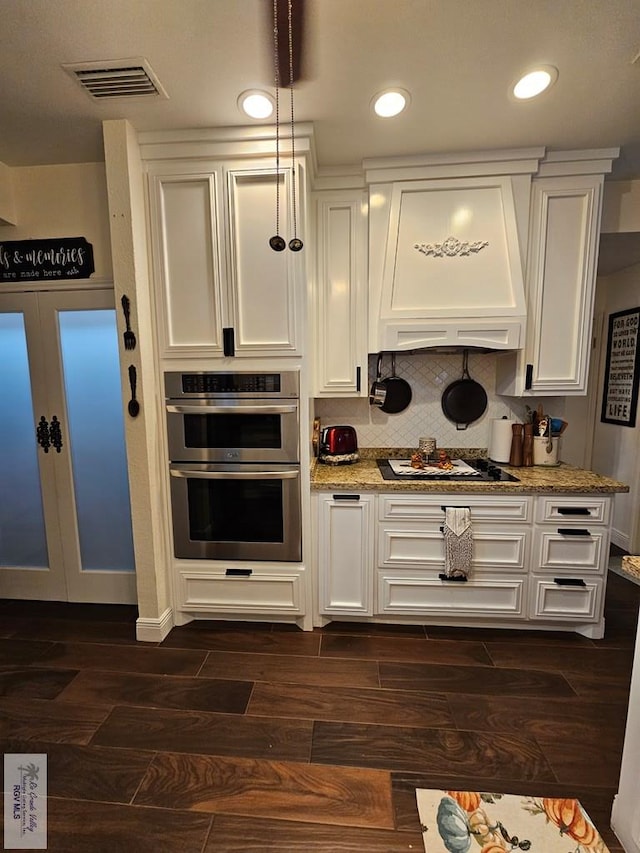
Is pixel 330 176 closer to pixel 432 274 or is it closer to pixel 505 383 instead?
pixel 432 274

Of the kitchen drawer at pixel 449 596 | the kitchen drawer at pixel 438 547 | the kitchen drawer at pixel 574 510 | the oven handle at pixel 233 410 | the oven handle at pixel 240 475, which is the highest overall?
the oven handle at pixel 233 410

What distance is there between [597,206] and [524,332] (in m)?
0.79

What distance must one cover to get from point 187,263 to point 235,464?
113cm

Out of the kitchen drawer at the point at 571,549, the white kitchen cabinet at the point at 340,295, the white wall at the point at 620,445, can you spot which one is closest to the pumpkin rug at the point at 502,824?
the kitchen drawer at the point at 571,549

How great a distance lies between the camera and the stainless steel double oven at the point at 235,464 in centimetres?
210

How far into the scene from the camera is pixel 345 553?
222 centimetres

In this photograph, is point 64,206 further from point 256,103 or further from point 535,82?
point 535,82

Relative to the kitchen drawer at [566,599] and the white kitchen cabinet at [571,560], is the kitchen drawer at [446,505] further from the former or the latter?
the kitchen drawer at [566,599]

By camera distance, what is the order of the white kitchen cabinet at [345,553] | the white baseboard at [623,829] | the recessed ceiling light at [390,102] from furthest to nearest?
the white kitchen cabinet at [345,553] < the recessed ceiling light at [390,102] < the white baseboard at [623,829]

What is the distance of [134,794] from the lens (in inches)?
54.0

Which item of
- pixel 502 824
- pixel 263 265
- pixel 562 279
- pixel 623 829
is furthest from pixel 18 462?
pixel 562 279

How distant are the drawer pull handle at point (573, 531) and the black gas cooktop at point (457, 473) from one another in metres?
0.36

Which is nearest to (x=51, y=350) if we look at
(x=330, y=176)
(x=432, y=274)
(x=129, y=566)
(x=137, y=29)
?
(x=129, y=566)
